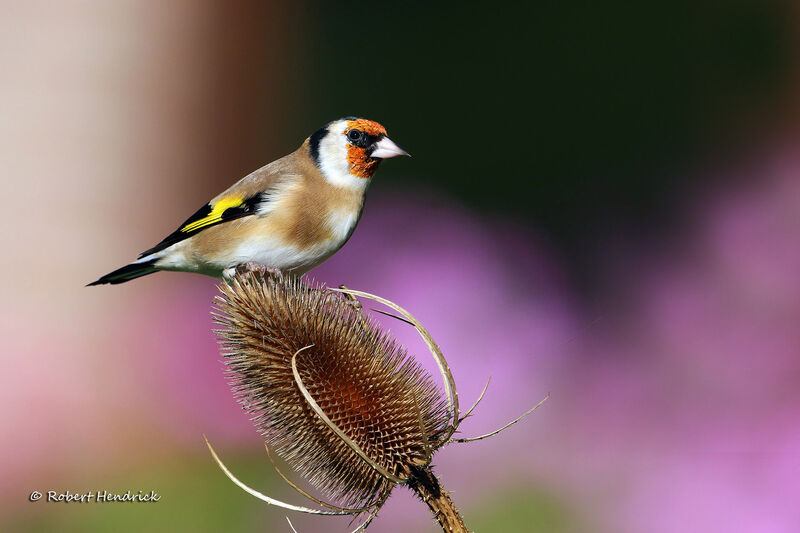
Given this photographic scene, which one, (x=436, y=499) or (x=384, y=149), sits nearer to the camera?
(x=436, y=499)

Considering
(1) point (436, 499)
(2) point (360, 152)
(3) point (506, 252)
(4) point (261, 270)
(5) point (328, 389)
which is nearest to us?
(1) point (436, 499)

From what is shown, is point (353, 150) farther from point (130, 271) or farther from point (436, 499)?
point (436, 499)

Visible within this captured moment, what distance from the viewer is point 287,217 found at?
221 cm

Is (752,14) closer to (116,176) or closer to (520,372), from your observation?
(520,372)

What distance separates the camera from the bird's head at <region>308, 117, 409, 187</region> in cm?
228

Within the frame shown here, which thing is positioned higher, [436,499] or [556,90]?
[556,90]

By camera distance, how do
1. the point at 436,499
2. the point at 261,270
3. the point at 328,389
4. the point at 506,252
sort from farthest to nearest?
the point at 506,252 < the point at 261,270 < the point at 328,389 < the point at 436,499

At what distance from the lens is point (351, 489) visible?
173 centimetres

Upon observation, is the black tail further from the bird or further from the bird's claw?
the bird's claw

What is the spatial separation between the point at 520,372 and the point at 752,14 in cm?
342

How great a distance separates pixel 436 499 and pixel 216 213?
3.51 ft

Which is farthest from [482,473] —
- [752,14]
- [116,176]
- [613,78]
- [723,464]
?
[752,14]

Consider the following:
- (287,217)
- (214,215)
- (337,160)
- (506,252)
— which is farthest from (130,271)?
(506,252)

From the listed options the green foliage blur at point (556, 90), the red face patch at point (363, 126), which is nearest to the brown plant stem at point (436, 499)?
the red face patch at point (363, 126)
